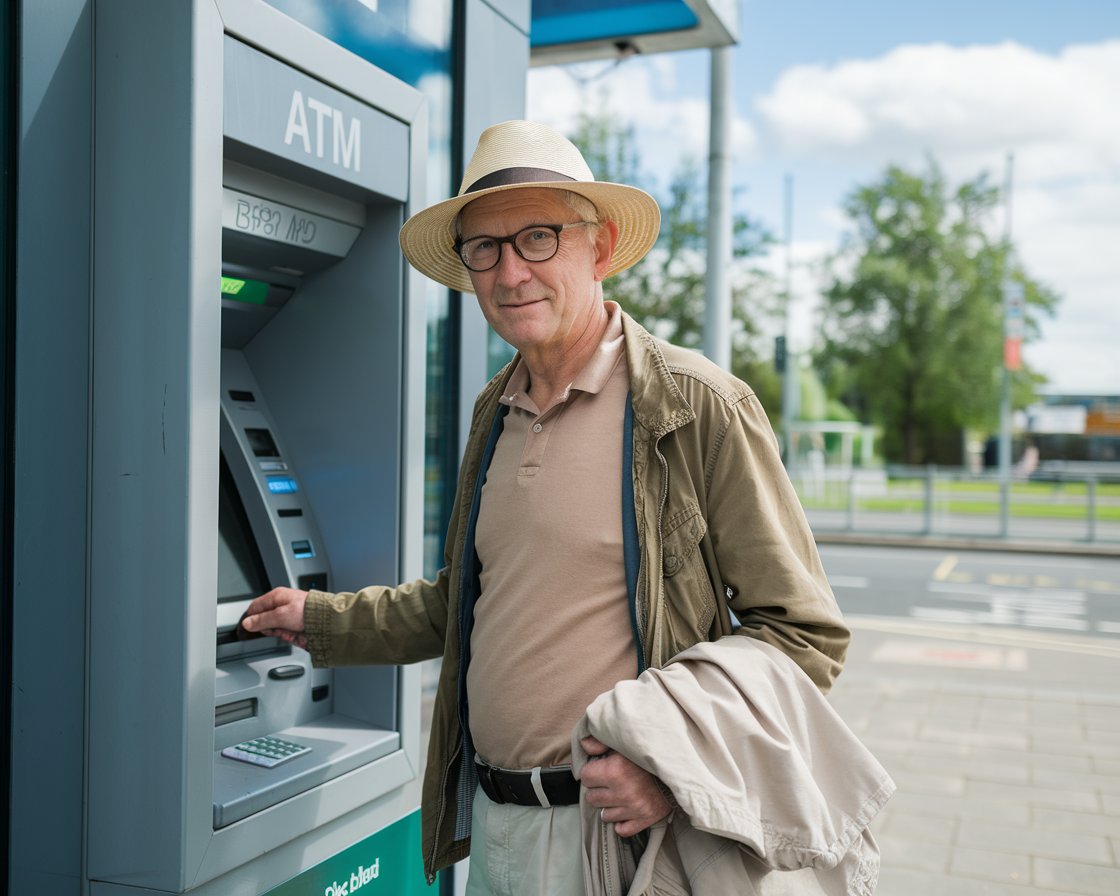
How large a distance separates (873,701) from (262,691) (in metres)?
5.49

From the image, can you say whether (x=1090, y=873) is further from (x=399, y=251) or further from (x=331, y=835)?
(x=399, y=251)

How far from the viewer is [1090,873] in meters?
4.12

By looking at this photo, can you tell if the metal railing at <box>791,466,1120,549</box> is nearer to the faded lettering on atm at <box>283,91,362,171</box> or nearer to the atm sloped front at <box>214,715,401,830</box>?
the atm sloped front at <box>214,715,401,830</box>

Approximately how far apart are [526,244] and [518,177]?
0.11 m

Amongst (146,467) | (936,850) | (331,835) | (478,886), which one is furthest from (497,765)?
(936,850)

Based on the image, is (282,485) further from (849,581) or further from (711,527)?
(849,581)

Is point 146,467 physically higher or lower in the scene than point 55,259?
lower

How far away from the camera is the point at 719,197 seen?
5254mm

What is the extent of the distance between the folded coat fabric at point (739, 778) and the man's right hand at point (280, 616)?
0.76 meters

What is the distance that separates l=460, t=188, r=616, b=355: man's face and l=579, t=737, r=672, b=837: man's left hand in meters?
0.70

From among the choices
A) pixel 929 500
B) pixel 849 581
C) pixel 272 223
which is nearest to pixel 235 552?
pixel 272 223

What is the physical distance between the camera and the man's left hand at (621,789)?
1.49m

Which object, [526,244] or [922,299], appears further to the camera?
[922,299]

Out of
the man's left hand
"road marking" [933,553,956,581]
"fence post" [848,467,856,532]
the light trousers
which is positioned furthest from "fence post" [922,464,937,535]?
the man's left hand
